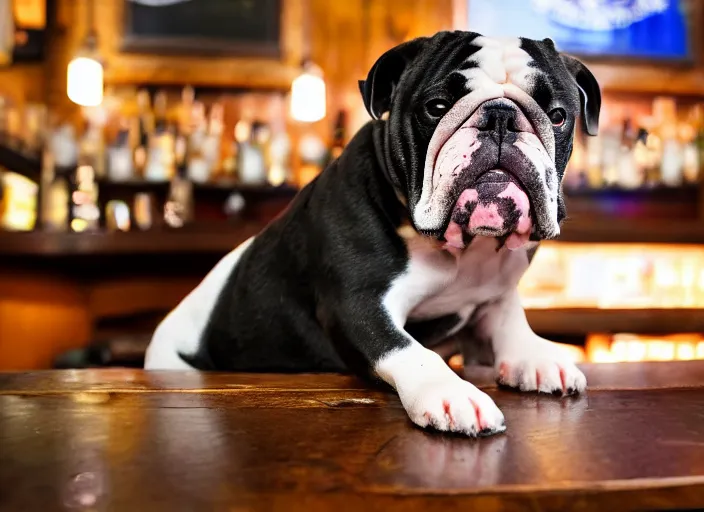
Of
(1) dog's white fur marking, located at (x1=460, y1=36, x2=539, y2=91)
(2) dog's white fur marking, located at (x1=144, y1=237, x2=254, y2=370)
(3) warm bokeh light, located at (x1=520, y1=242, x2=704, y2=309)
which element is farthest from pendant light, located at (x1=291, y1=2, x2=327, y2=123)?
(1) dog's white fur marking, located at (x1=460, y1=36, x2=539, y2=91)

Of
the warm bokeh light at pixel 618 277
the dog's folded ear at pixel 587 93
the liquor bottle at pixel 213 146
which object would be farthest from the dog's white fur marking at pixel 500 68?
the liquor bottle at pixel 213 146

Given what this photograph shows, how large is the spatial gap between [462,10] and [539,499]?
123 inches

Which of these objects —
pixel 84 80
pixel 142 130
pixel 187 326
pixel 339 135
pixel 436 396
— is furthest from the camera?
pixel 339 135

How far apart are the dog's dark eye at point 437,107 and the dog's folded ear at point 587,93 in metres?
0.20

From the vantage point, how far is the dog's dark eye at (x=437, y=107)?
762 mm

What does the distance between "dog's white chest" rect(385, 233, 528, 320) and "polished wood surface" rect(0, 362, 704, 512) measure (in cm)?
15

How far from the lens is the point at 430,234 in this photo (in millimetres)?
748

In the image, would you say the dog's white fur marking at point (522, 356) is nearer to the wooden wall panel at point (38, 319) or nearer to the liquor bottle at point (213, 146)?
the wooden wall panel at point (38, 319)

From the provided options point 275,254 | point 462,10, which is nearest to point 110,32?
point 462,10

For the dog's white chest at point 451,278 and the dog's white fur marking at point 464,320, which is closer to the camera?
the dog's white fur marking at point 464,320

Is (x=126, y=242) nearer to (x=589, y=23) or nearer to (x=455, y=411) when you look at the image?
(x=455, y=411)

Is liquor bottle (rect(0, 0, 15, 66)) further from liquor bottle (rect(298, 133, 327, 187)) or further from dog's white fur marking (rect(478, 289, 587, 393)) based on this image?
dog's white fur marking (rect(478, 289, 587, 393))

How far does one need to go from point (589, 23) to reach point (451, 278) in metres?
2.85

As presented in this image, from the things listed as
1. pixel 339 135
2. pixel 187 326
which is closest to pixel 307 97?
pixel 339 135
